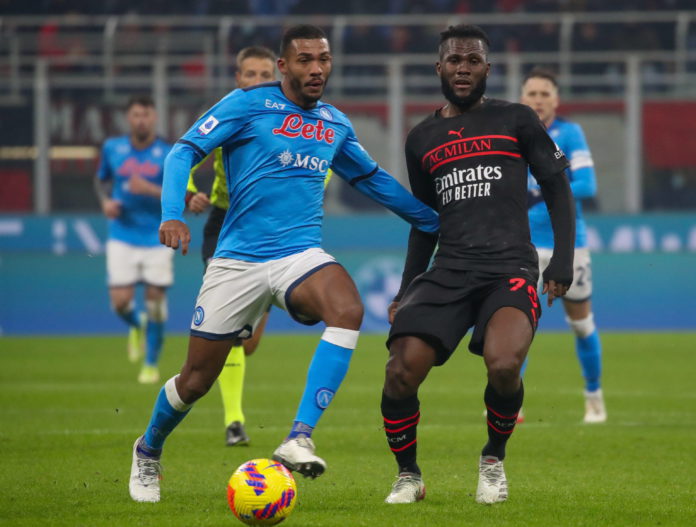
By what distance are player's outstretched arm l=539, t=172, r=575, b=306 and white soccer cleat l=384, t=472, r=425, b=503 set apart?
3.40ft

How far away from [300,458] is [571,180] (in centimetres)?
481

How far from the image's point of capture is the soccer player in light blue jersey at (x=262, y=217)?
19.1 ft

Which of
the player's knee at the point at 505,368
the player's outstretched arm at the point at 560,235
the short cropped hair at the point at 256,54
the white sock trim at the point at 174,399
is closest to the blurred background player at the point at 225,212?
the short cropped hair at the point at 256,54

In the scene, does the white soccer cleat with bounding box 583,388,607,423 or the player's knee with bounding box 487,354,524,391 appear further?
the white soccer cleat with bounding box 583,388,607,423

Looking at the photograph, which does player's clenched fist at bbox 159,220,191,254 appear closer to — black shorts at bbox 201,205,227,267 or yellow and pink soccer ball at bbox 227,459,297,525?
yellow and pink soccer ball at bbox 227,459,297,525

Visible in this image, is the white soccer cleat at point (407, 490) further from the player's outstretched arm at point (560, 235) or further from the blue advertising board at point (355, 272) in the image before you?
the blue advertising board at point (355, 272)

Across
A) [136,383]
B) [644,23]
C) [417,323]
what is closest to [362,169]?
[417,323]

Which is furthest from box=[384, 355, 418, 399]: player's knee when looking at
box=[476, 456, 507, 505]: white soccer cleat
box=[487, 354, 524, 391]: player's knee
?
box=[476, 456, 507, 505]: white soccer cleat

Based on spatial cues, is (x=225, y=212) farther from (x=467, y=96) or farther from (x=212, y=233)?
(x=467, y=96)

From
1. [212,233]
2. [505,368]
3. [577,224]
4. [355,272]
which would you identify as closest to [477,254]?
[505,368]

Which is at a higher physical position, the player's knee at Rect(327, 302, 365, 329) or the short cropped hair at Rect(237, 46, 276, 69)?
the short cropped hair at Rect(237, 46, 276, 69)

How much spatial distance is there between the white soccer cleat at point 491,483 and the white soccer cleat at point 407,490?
0.91 ft

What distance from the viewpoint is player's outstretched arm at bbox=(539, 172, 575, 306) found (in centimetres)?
573

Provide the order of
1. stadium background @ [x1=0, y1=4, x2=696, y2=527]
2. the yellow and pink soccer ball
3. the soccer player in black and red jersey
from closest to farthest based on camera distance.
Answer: the yellow and pink soccer ball < the soccer player in black and red jersey < stadium background @ [x1=0, y1=4, x2=696, y2=527]
